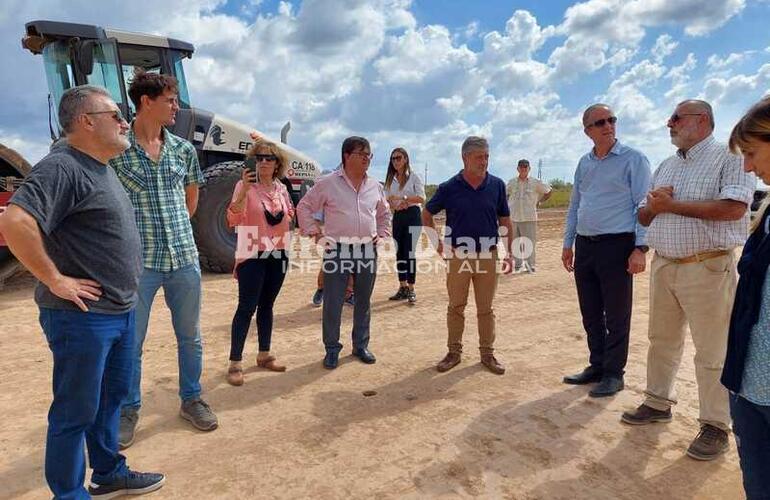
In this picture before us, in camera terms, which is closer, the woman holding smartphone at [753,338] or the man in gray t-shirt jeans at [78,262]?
the woman holding smartphone at [753,338]

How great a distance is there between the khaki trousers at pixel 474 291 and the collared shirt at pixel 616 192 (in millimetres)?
771

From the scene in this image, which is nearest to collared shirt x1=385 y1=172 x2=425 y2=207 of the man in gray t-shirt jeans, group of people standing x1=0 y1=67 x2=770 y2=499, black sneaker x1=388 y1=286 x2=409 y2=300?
black sneaker x1=388 y1=286 x2=409 y2=300

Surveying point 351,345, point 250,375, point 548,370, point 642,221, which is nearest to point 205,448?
point 250,375

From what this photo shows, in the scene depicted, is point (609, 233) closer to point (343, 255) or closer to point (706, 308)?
point (706, 308)

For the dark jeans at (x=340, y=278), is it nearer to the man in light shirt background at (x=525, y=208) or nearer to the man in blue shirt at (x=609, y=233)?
the man in blue shirt at (x=609, y=233)

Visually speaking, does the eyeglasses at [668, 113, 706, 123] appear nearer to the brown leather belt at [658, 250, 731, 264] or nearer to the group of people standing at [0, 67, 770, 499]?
the group of people standing at [0, 67, 770, 499]

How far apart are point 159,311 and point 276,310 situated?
1.23 m

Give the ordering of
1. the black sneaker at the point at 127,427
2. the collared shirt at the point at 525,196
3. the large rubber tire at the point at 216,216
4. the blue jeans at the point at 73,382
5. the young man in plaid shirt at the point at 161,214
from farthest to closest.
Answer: the collared shirt at the point at 525,196, the large rubber tire at the point at 216,216, the black sneaker at the point at 127,427, the young man in plaid shirt at the point at 161,214, the blue jeans at the point at 73,382

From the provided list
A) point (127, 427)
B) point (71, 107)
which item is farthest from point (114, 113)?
point (127, 427)

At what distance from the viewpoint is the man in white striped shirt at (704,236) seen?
8.84ft

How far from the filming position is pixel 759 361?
1641 millimetres

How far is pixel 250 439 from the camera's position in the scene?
2.96m

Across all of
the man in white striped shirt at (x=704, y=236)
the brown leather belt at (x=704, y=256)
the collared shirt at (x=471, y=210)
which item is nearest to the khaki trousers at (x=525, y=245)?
the collared shirt at (x=471, y=210)

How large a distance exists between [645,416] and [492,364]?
1.16m
